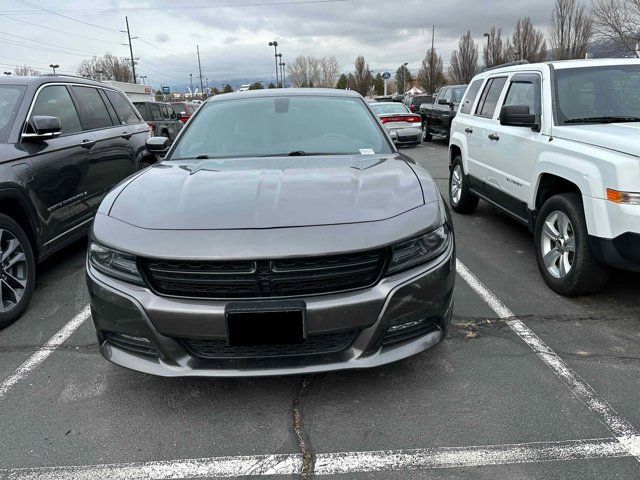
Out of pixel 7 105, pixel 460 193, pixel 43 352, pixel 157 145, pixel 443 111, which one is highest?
pixel 7 105

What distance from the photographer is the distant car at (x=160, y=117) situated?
14.8m

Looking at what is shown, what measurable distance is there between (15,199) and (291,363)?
2.86m

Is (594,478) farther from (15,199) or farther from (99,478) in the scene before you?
(15,199)

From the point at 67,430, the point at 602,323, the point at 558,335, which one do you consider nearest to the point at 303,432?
the point at 67,430

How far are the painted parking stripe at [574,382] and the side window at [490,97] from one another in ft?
8.58

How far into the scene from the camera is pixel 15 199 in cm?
403

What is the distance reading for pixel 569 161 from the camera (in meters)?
4.08

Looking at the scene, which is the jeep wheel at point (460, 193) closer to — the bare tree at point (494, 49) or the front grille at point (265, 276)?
the front grille at point (265, 276)

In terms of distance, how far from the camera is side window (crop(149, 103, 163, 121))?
1605cm

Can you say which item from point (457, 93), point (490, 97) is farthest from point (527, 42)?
point (490, 97)

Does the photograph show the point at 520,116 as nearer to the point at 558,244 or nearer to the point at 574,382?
the point at 558,244

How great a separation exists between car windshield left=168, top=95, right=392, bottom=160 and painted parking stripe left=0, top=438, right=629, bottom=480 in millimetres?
2058

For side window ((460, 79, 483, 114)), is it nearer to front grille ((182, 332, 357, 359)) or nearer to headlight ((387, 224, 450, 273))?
headlight ((387, 224, 450, 273))

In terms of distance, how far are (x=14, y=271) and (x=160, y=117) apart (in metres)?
13.6
